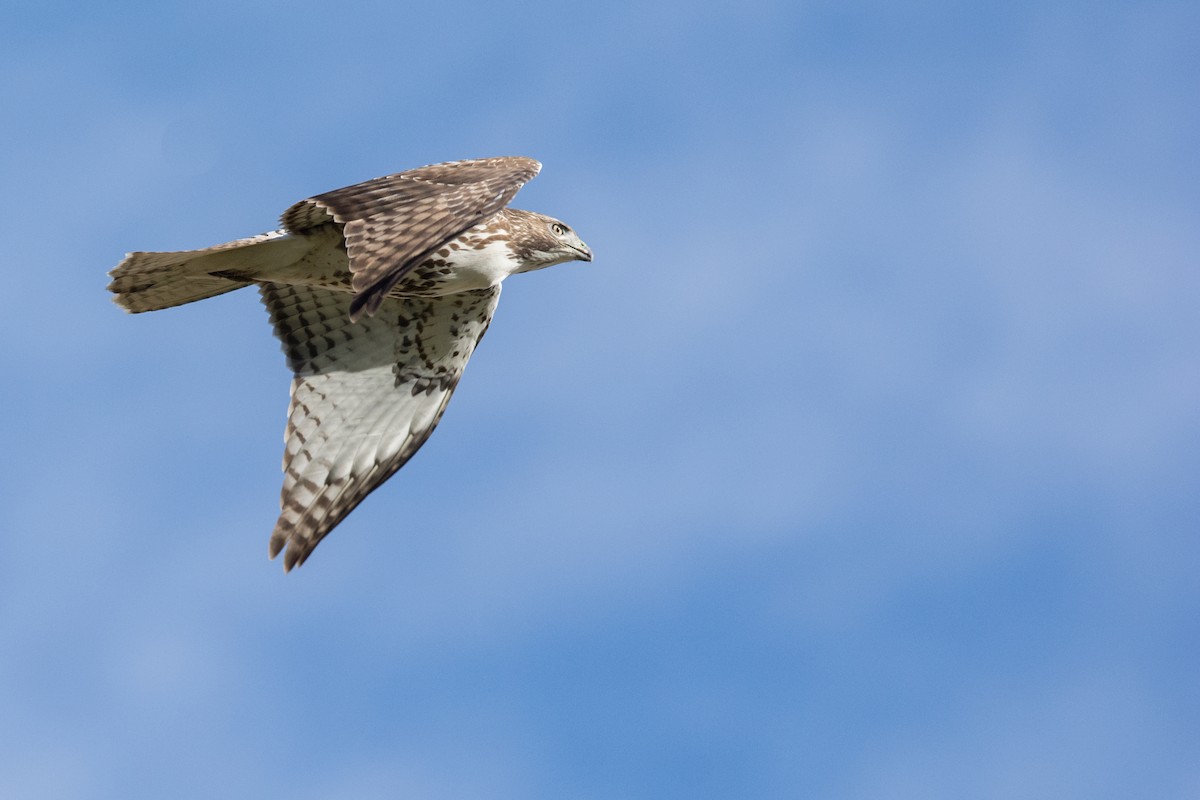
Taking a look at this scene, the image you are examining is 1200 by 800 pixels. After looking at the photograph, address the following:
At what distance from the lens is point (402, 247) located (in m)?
9.52

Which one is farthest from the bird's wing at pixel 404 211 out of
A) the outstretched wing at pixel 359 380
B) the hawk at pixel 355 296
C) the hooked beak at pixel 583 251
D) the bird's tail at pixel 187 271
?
the outstretched wing at pixel 359 380

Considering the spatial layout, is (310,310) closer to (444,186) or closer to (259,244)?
(259,244)

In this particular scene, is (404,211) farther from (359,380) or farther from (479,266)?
(359,380)

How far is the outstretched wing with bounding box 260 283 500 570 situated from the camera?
11953mm

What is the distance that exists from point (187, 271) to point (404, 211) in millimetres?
1927

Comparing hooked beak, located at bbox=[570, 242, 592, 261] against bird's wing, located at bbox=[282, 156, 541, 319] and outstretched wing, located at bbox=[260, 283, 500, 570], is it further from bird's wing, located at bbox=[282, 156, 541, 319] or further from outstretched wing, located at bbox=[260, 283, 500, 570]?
bird's wing, located at bbox=[282, 156, 541, 319]

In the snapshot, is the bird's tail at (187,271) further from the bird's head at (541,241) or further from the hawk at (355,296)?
the bird's head at (541,241)

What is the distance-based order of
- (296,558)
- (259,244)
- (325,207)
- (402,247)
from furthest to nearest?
(296,558)
(259,244)
(325,207)
(402,247)

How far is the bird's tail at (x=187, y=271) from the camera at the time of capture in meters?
10.9

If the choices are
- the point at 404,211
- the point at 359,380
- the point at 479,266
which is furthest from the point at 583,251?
the point at 404,211

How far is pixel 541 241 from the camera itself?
11.5 m

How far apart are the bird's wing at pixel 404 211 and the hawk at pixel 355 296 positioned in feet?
0.04

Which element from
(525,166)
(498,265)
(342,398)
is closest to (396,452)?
(342,398)

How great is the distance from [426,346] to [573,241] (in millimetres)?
1322
